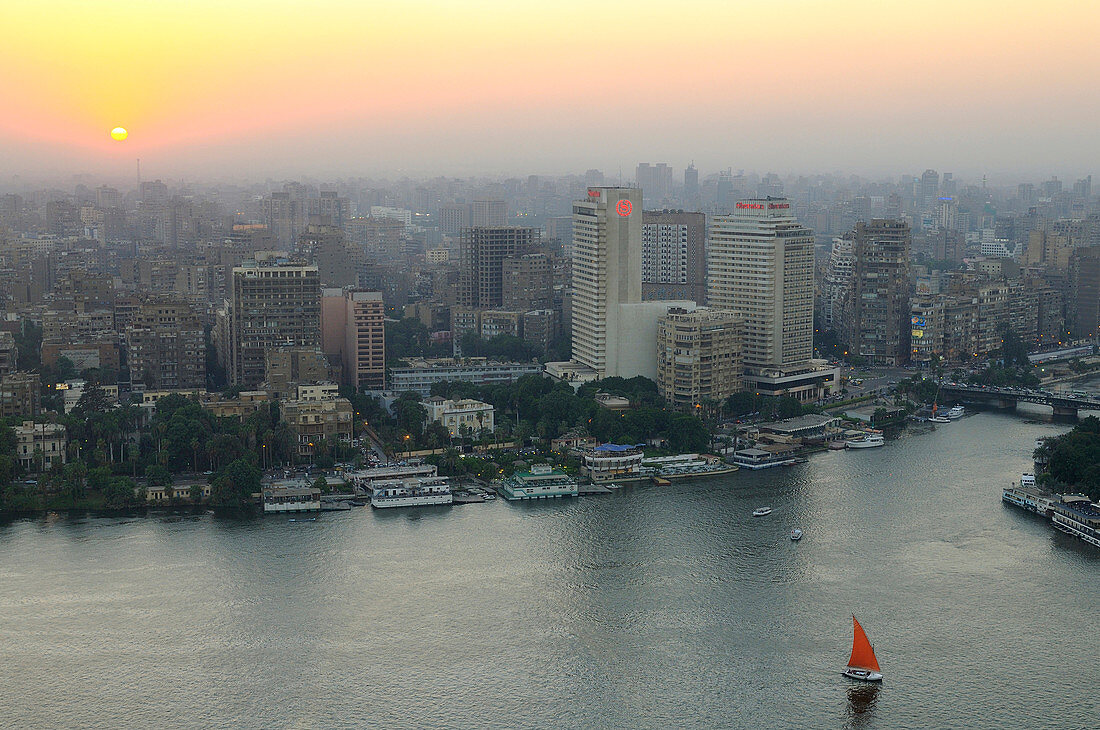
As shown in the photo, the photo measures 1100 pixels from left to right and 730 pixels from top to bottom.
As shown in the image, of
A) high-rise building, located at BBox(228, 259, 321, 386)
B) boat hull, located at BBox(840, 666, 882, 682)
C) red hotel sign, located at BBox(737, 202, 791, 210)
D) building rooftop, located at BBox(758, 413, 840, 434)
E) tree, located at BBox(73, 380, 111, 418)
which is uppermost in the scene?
red hotel sign, located at BBox(737, 202, 791, 210)

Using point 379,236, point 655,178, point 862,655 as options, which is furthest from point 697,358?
point 655,178

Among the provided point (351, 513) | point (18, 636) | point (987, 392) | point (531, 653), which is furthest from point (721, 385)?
point (18, 636)

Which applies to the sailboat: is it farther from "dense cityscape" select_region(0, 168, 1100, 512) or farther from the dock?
"dense cityscape" select_region(0, 168, 1100, 512)

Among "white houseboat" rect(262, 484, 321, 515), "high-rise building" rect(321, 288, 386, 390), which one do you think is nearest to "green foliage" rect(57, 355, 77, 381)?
"high-rise building" rect(321, 288, 386, 390)

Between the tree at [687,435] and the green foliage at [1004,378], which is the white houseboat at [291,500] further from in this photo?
the green foliage at [1004,378]

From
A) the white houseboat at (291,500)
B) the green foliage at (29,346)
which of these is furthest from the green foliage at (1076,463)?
the green foliage at (29,346)

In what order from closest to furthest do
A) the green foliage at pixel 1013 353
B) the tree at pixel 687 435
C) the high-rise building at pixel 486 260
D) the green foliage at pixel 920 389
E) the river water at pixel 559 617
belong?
the river water at pixel 559 617 < the tree at pixel 687 435 < the green foliage at pixel 920 389 < the green foliage at pixel 1013 353 < the high-rise building at pixel 486 260

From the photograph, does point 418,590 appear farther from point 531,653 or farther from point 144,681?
point 144,681
